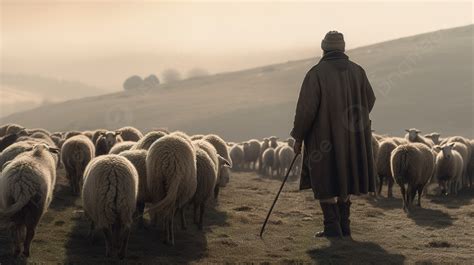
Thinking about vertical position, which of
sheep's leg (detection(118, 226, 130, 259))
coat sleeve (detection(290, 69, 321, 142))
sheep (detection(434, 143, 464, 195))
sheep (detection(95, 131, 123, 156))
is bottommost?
sheep (detection(434, 143, 464, 195))

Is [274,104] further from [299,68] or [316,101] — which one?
[316,101]

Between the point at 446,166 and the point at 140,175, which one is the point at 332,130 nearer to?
the point at 140,175

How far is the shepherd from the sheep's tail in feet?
7.03

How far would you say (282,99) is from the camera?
294ft

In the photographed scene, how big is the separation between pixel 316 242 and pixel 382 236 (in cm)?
148

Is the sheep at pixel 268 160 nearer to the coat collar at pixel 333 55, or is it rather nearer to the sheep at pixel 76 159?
the sheep at pixel 76 159

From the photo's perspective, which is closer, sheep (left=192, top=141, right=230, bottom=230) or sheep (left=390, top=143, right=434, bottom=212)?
sheep (left=192, top=141, right=230, bottom=230)

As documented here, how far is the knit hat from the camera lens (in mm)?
10367

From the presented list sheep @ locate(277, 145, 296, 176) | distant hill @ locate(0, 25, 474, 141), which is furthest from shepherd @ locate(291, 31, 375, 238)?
distant hill @ locate(0, 25, 474, 141)

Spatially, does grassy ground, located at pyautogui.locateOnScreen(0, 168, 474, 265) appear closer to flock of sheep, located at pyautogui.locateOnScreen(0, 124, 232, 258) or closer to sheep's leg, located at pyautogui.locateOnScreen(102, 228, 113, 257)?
sheep's leg, located at pyautogui.locateOnScreen(102, 228, 113, 257)

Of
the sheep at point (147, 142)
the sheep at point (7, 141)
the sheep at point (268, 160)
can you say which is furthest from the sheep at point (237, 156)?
the sheep at point (147, 142)

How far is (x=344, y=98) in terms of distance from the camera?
33.8 feet

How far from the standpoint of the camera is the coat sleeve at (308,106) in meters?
10.2

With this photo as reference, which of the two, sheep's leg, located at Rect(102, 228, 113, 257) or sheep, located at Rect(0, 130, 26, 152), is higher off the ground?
sheep, located at Rect(0, 130, 26, 152)
